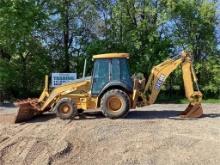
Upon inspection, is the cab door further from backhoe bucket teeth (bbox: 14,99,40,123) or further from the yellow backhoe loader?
backhoe bucket teeth (bbox: 14,99,40,123)

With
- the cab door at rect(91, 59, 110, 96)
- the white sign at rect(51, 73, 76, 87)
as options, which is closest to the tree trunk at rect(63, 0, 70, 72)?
the white sign at rect(51, 73, 76, 87)

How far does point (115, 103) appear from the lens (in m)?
16.9

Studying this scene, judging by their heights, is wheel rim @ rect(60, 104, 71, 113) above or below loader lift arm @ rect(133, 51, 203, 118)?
below

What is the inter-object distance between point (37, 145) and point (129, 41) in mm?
21376

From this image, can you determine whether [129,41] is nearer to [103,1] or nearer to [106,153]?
[103,1]

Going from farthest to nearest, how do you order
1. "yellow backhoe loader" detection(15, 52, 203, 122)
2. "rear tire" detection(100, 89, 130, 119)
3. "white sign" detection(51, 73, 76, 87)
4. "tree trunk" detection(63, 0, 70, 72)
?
"tree trunk" detection(63, 0, 70, 72), "white sign" detection(51, 73, 76, 87), "yellow backhoe loader" detection(15, 52, 203, 122), "rear tire" detection(100, 89, 130, 119)

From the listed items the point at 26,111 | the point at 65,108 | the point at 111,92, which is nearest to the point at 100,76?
the point at 111,92

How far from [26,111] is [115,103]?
3.05 metres

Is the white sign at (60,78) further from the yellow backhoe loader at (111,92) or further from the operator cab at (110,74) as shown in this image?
the operator cab at (110,74)

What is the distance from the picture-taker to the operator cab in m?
17.1

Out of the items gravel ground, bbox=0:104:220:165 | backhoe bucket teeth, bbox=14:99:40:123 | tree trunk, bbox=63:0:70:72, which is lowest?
gravel ground, bbox=0:104:220:165

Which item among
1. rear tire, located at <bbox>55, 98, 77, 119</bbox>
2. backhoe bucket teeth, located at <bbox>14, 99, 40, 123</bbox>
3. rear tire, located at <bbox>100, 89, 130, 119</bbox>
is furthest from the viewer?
backhoe bucket teeth, located at <bbox>14, 99, 40, 123</bbox>

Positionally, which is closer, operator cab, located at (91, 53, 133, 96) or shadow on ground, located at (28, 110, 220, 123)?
operator cab, located at (91, 53, 133, 96)

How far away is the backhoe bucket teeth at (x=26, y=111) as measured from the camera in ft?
56.4
